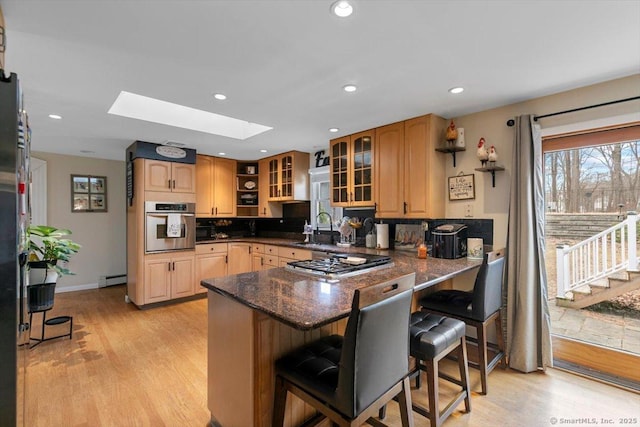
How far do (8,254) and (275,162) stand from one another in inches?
160

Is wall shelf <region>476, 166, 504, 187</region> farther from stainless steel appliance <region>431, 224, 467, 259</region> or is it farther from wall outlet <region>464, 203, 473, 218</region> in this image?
stainless steel appliance <region>431, 224, 467, 259</region>

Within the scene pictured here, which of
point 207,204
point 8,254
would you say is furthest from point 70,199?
point 8,254

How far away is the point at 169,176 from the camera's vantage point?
167 inches

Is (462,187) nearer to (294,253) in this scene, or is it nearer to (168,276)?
(294,253)

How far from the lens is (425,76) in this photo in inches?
85.0

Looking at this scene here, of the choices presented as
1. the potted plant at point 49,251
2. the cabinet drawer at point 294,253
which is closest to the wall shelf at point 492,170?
the cabinet drawer at point 294,253

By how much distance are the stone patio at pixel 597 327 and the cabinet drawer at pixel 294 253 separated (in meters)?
2.54

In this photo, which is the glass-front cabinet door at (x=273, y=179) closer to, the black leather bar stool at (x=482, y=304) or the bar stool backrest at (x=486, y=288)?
the black leather bar stool at (x=482, y=304)

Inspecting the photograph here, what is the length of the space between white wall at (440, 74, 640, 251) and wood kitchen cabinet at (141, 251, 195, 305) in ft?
11.8

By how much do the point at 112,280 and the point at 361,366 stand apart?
5.62m

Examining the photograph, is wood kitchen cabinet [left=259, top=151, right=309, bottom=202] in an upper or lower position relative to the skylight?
lower

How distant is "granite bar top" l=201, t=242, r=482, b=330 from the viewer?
1321 millimetres

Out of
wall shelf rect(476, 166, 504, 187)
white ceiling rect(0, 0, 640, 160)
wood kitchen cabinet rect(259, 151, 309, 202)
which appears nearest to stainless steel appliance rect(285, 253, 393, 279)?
wall shelf rect(476, 166, 504, 187)

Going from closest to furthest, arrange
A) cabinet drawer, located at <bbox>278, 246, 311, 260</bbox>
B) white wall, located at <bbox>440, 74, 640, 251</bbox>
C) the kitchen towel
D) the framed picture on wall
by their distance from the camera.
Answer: white wall, located at <bbox>440, 74, 640, 251</bbox>, cabinet drawer, located at <bbox>278, 246, 311, 260</bbox>, the kitchen towel, the framed picture on wall
